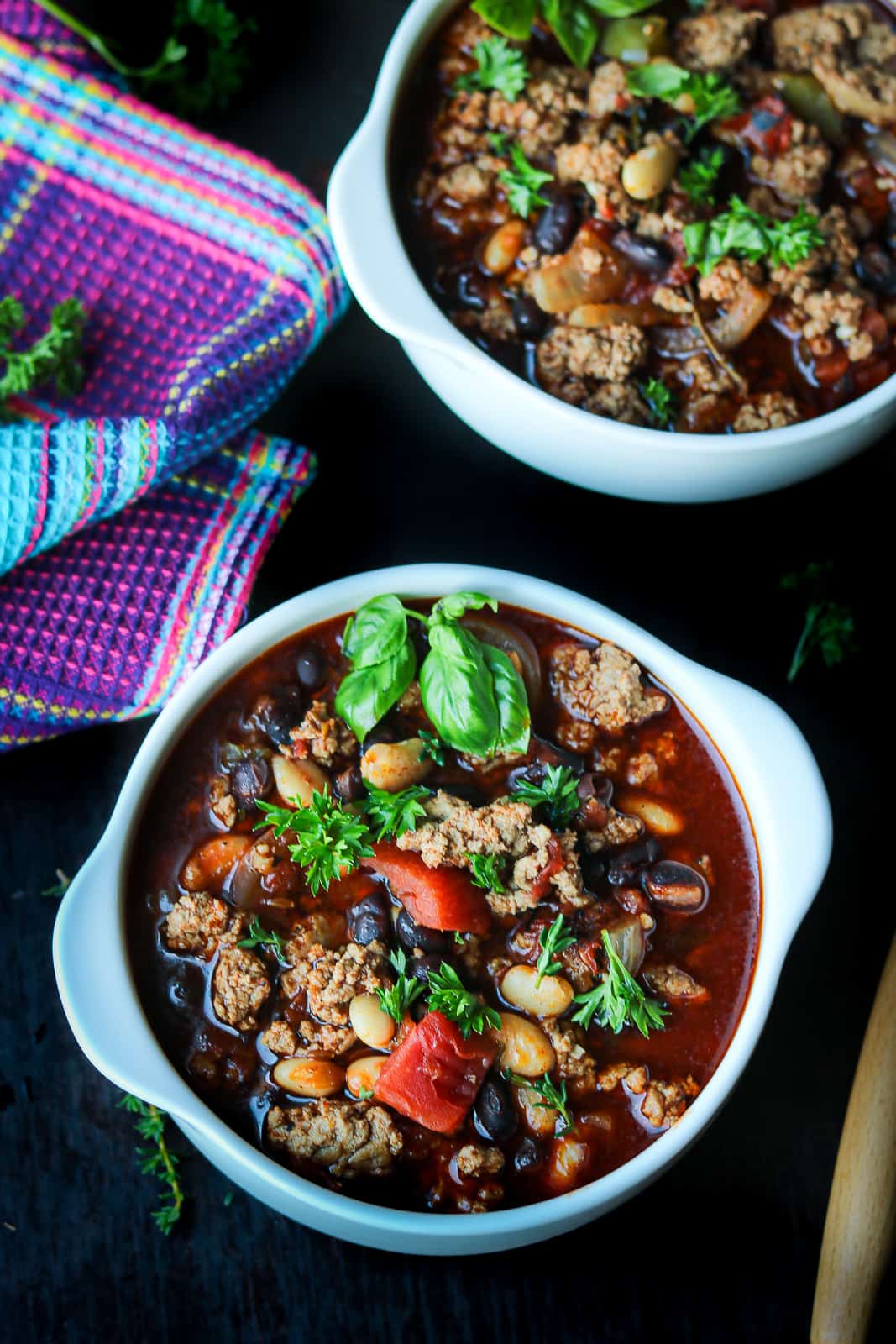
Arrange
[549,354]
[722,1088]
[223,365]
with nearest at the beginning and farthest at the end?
1. [722,1088]
2. [549,354]
3. [223,365]

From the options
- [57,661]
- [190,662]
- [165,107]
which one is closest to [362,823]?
[190,662]

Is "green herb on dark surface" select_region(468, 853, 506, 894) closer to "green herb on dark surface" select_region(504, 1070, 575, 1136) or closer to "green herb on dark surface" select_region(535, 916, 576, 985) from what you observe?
"green herb on dark surface" select_region(535, 916, 576, 985)

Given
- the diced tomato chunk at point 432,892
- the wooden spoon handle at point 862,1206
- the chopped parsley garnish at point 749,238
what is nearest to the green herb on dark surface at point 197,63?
the chopped parsley garnish at point 749,238

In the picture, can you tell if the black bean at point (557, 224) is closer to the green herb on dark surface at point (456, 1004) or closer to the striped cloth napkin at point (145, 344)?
the striped cloth napkin at point (145, 344)

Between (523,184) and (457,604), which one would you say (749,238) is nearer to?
(523,184)

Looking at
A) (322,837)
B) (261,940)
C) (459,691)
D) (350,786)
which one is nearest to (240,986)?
(261,940)

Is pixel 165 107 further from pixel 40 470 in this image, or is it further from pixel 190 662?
pixel 190 662
